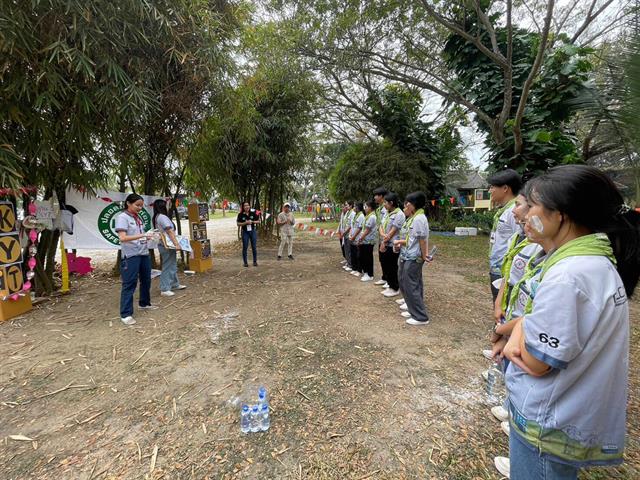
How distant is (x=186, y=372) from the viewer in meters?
2.73

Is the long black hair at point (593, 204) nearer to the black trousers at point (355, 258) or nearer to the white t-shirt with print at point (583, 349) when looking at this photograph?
the white t-shirt with print at point (583, 349)

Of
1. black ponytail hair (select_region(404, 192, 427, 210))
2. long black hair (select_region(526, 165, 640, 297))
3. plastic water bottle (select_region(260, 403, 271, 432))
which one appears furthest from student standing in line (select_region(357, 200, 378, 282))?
long black hair (select_region(526, 165, 640, 297))

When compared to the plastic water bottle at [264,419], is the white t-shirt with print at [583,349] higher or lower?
higher

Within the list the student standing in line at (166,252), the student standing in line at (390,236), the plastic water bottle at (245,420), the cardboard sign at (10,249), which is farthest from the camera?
the student standing in line at (166,252)

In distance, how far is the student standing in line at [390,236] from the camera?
4.33 m

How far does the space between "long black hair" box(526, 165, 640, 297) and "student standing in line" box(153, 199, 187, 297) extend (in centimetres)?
472

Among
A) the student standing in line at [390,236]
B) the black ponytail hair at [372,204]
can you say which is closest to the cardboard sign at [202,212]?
the black ponytail hair at [372,204]

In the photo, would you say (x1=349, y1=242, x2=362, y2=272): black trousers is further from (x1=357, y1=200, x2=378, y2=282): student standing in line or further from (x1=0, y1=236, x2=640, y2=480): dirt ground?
(x1=0, y1=236, x2=640, y2=480): dirt ground

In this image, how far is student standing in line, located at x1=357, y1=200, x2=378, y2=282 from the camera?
5.45m

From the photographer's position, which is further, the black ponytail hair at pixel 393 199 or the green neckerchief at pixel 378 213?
the green neckerchief at pixel 378 213

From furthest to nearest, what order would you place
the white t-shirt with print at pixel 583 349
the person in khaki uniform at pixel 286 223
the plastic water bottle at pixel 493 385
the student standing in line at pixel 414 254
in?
1. the person in khaki uniform at pixel 286 223
2. the student standing in line at pixel 414 254
3. the plastic water bottle at pixel 493 385
4. the white t-shirt with print at pixel 583 349

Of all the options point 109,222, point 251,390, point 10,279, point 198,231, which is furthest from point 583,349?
point 198,231

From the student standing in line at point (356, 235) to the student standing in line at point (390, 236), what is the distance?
1025mm

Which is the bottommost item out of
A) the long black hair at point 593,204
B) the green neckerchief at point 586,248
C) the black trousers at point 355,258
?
the black trousers at point 355,258
